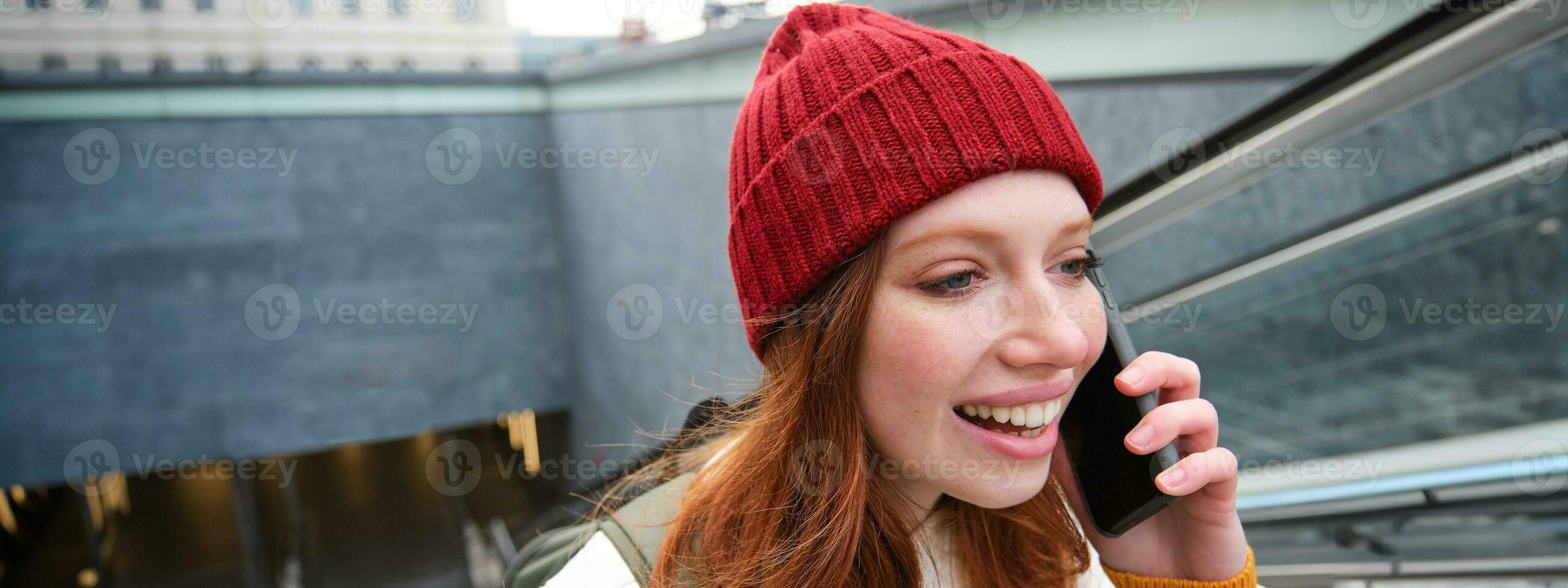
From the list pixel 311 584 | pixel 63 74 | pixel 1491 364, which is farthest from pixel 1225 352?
pixel 311 584

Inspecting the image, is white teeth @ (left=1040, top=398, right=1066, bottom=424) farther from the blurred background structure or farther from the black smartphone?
the blurred background structure

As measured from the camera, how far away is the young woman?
1036 mm

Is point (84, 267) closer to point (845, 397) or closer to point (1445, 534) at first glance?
point (845, 397)

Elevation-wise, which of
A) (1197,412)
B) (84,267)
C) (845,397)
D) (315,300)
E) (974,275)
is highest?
(84,267)

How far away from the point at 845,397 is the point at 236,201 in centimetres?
745

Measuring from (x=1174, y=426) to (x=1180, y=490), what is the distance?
100 mm

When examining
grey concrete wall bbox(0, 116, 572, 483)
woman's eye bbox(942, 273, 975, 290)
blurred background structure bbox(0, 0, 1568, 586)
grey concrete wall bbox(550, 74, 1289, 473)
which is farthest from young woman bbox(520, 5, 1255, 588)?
→ grey concrete wall bbox(0, 116, 572, 483)

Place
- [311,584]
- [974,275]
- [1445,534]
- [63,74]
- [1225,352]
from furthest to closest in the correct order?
[311,584], [63,74], [1225,352], [1445,534], [974,275]

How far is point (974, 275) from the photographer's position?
1.06 metres

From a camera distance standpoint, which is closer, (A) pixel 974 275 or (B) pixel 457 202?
(A) pixel 974 275

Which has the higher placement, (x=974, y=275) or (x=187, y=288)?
(x=187, y=288)

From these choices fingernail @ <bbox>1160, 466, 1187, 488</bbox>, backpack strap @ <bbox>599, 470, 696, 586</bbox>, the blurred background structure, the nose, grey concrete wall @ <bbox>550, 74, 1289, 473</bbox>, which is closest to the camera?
the nose

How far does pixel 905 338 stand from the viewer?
1.05m

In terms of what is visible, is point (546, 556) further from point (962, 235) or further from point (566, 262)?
point (566, 262)
